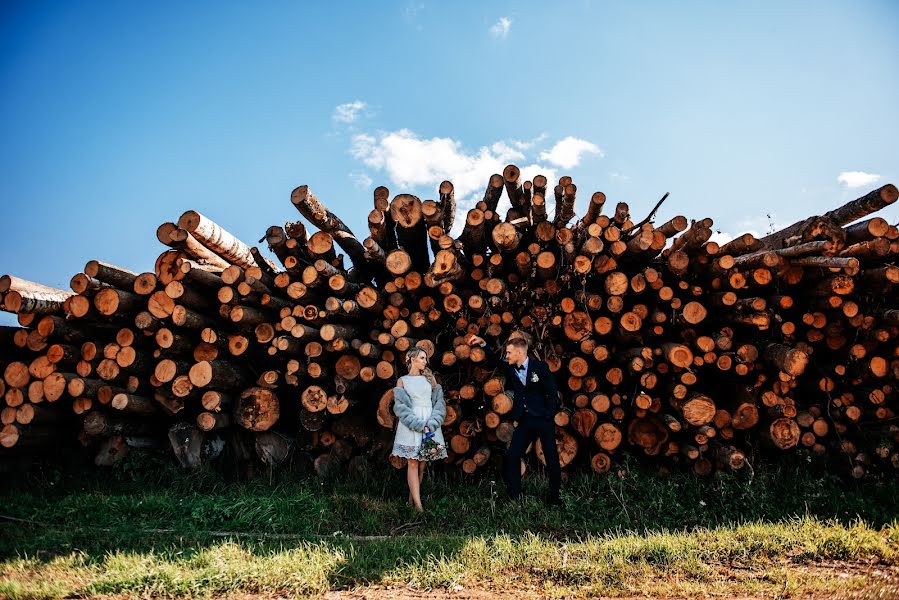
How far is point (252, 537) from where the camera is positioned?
471 cm

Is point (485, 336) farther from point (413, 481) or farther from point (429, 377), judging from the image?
point (413, 481)

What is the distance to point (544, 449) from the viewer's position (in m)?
5.79

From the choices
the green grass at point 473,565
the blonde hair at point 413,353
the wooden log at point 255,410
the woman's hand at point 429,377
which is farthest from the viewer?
the wooden log at point 255,410

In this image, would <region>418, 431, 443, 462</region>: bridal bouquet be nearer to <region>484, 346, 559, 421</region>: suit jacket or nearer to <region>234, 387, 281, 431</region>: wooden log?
<region>484, 346, 559, 421</region>: suit jacket

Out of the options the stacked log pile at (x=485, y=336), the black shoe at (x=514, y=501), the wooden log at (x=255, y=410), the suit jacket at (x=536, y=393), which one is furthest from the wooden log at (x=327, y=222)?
the black shoe at (x=514, y=501)

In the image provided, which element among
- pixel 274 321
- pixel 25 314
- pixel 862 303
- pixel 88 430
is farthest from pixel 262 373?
pixel 862 303

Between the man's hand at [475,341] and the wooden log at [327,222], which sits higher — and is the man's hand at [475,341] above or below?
below

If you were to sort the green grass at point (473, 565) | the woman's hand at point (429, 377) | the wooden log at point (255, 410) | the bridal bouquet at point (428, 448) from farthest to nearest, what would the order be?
1. the wooden log at point (255, 410)
2. the woman's hand at point (429, 377)
3. the bridal bouquet at point (428, 448)
4. the green grass at point (473, 565)

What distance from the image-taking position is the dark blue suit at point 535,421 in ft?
18.8

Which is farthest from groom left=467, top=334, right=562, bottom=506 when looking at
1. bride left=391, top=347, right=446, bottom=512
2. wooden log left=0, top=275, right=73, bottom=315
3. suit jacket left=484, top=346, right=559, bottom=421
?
wooden log left=0, top=275, right=73, bottom=315

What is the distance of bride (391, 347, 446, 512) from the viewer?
5523 mm

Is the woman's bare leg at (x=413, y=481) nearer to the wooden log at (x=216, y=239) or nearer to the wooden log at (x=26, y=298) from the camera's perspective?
the wooden log at (x=216, y=239)

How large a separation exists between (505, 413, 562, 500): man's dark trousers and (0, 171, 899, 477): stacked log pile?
434 millimetres

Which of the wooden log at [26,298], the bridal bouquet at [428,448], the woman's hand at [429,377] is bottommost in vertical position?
the bridal bouquet at [428,448]
